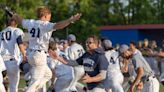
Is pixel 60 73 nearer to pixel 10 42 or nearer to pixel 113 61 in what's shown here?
pixel 113 61

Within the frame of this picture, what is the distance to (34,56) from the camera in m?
10.2

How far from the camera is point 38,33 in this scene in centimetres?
1013

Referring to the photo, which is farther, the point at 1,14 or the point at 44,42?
the point at 1,14

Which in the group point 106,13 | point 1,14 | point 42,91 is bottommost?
point 106,13

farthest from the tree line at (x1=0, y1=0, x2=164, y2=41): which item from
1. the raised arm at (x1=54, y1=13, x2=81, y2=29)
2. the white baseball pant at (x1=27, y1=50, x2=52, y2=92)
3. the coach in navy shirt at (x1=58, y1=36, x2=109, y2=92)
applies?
the coach in navy shirt at (x1=58, y1=36, x2=109, y2=92)

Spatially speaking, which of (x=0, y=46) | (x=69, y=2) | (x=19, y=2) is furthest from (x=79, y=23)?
(x=0, y=46)

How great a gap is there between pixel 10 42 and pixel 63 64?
1.36 m

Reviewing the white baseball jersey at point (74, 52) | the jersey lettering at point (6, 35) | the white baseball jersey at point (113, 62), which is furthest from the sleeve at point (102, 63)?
the white baseball jersey at point (74, 52)

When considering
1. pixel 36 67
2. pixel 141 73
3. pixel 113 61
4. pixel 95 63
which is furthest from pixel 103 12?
pixel 95 63

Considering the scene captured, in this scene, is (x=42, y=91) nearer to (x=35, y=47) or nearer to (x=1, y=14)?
(x=35, y=47)

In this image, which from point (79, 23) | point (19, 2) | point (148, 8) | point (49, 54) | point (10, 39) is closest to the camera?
point (49, 54)

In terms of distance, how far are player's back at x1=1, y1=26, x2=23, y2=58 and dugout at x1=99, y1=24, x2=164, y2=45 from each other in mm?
32782

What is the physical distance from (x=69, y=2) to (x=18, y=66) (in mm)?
35927

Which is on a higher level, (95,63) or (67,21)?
(67,21)
